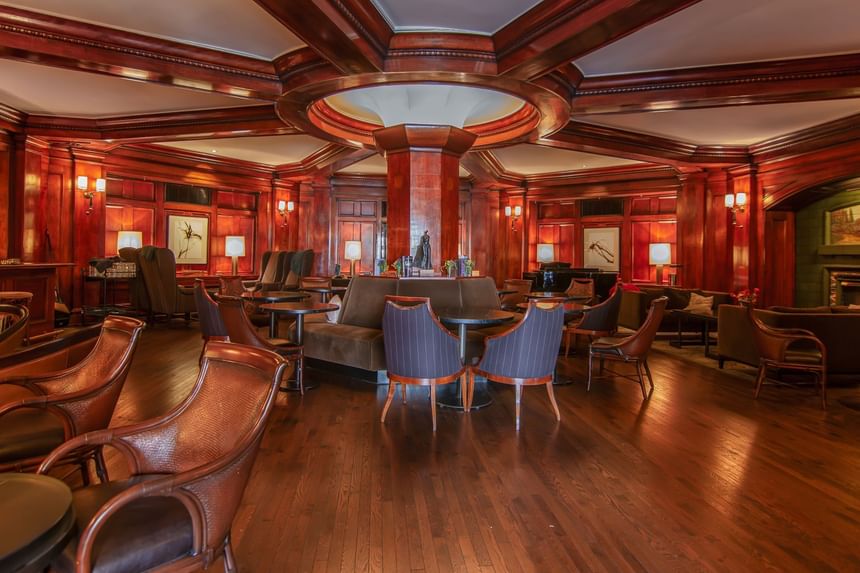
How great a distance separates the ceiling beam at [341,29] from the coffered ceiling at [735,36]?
215cm

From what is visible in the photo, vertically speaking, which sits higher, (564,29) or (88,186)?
(564,29)

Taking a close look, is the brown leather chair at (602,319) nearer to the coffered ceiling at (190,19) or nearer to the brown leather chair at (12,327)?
the coffered ceiling at (190,19)

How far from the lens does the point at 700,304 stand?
26.5ft

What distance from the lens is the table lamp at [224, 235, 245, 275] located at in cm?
1098

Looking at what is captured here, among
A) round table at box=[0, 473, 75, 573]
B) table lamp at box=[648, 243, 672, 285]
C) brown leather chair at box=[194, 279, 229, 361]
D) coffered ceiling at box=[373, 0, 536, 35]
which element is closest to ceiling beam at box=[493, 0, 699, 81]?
coffered ceiling at box=[373, 0, 536, 35]

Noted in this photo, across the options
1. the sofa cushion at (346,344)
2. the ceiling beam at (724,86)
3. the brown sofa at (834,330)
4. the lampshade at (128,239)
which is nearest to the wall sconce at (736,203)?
the ceiling beam at (724,86)

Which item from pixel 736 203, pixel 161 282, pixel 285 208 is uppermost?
pixel 285 208

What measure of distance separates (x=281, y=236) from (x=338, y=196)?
164 cm

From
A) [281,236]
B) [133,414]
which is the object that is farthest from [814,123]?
[281,236]

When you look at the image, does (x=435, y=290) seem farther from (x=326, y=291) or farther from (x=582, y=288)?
(x=582, y=288)

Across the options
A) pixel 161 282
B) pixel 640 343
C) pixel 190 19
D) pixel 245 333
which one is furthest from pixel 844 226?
pixel 161 282

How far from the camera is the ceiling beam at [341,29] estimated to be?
12.0 ft

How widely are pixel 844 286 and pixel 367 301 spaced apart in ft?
27.7

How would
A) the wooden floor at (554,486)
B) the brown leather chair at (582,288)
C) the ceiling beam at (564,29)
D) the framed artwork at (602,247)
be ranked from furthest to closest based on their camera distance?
1. the framed artwork at (602,247)
2. the brown leather chair at (582,288)
3. the ceiling beam at (564,29)
4. the wooden floor at (554,486)
